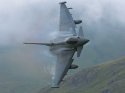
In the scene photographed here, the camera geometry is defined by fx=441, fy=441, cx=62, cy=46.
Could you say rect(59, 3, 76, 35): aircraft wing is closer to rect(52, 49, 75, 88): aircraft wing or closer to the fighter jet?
the fighter jet

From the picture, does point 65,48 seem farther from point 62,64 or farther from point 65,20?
point 65,20

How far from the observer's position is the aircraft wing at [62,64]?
124 metres

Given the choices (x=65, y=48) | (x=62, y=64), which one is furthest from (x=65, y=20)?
(x=62, y=64)

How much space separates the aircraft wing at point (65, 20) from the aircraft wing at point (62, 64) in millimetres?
8718

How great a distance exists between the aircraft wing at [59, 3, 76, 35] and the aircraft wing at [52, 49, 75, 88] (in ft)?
28.6

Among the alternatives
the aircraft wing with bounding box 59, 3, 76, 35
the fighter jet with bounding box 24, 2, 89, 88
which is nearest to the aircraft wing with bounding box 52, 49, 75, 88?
the fighter jet with bounding box 24, 2, 89, 88

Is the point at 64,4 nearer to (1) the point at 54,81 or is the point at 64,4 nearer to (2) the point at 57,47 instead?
(2) the point at 57,47

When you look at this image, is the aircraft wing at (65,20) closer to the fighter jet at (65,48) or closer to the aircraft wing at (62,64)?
the fighter jet at (65,48)

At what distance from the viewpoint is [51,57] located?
433 feet

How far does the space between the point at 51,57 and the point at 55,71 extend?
5850 mm

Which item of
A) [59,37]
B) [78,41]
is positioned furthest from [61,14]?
[78,41]

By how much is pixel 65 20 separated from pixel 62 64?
55.4 feet

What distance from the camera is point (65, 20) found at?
137 metres

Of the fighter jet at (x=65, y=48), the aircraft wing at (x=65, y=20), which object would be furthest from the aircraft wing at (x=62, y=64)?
the aircraft wing at (x=65, y=20)
